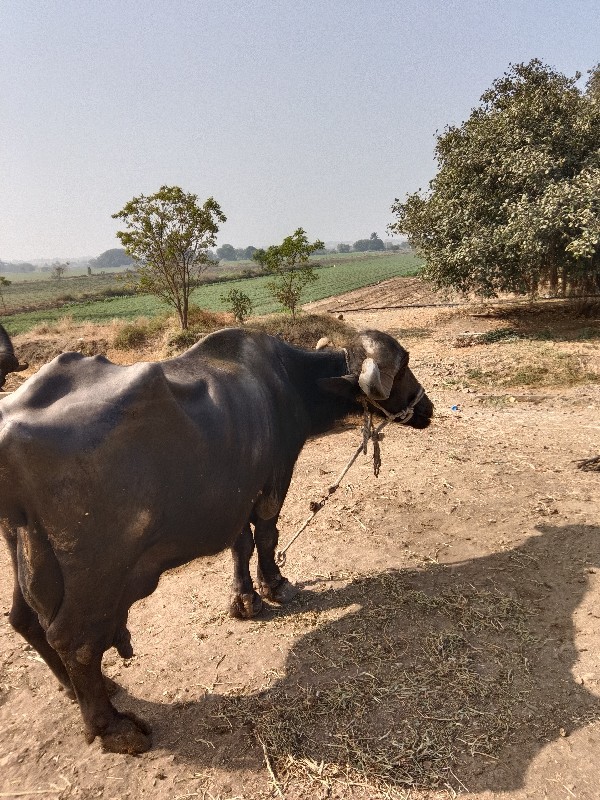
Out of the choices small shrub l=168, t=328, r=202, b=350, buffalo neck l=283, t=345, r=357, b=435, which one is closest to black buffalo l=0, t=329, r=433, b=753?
buffalo neck l=283, t=345, r=357, b=435

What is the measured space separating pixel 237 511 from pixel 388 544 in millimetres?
2553

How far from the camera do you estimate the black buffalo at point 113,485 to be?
2.91m

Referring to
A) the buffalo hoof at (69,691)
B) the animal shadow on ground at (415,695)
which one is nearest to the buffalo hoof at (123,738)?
the animal shadow on ground at (415,695)

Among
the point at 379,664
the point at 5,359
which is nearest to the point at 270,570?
the point at 379,664

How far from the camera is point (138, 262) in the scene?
66.5 ft

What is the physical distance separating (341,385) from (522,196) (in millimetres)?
12231

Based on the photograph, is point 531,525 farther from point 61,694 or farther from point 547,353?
point 547,353

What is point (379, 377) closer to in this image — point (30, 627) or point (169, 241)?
point (30, 627)

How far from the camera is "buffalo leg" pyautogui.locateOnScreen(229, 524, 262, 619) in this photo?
482cm

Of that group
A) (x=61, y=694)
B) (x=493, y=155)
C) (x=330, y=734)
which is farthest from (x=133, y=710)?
(x=493, y=155)

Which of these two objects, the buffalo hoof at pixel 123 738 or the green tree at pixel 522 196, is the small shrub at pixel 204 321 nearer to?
the green tree at pixel 522 196

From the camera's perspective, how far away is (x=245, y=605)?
484cm

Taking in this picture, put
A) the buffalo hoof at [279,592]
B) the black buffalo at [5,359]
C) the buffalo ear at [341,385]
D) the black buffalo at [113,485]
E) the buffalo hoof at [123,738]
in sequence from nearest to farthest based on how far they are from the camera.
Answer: the black buffalo at [113,485] < the buffalo hoof at [123,738] < the black buffalo at [5,359] < the buffalo ear at [341,385] < the buffalo hoof at [279,592]

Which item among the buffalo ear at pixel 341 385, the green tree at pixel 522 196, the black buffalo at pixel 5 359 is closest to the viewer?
the black buffalo at pixel 5 359
